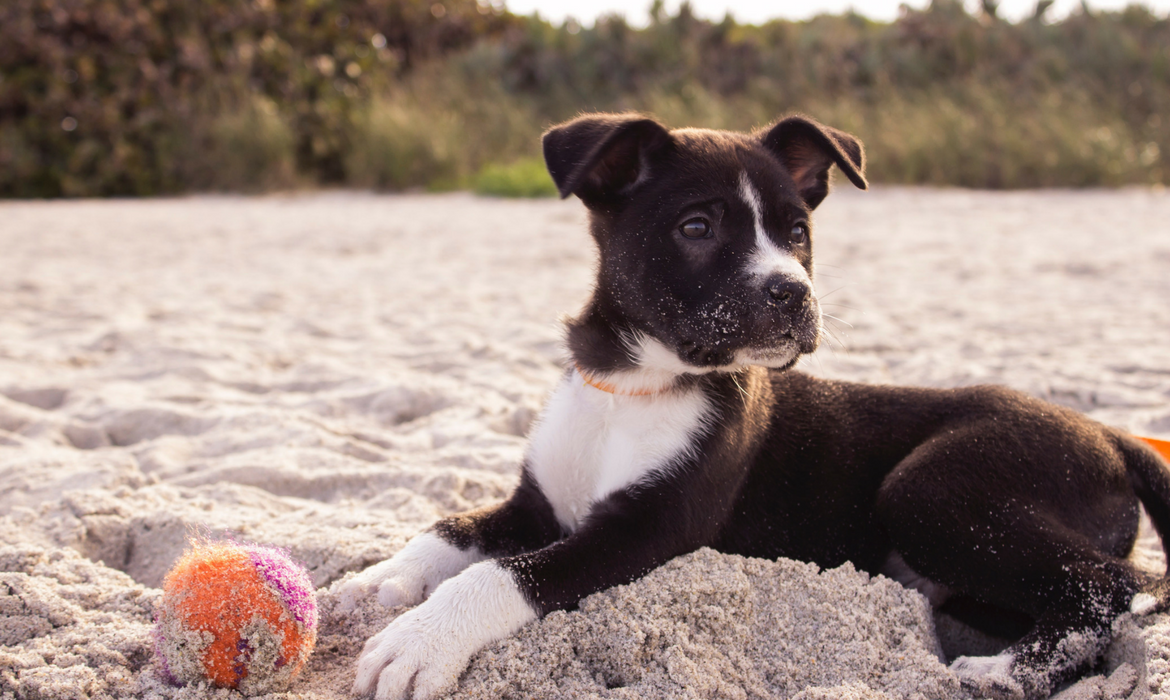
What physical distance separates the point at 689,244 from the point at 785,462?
773mm

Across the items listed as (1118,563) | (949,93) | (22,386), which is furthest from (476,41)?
(1118,563)

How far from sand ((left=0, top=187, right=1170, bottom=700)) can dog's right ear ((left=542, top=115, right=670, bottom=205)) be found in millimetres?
581

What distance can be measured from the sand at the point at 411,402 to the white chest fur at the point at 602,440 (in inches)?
12.4

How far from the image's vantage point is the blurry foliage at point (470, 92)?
42.6 ft

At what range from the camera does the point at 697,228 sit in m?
2.67

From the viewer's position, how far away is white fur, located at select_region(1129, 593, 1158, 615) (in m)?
2.47

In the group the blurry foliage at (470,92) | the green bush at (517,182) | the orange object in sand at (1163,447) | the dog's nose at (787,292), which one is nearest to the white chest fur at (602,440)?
the dog's nose at (787,292)

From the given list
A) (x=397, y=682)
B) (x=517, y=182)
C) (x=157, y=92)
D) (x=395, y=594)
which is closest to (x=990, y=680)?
(x=397, y=682)

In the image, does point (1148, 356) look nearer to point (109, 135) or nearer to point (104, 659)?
point (104, 659)

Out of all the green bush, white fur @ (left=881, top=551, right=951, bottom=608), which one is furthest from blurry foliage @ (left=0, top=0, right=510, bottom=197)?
white fur @ (left=881, top=551, right=951, bottom=608)

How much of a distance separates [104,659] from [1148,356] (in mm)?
5008

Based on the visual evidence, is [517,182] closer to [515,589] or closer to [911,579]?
[911,579]

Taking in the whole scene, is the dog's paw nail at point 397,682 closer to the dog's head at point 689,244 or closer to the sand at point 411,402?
the sand at point 411,402

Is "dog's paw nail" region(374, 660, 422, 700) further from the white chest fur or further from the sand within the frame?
the white chest fur
